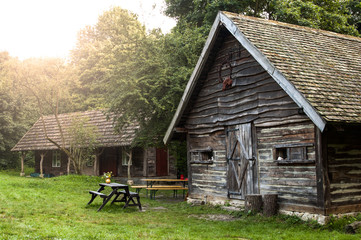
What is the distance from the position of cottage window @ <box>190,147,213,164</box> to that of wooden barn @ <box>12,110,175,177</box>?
845 centimetres

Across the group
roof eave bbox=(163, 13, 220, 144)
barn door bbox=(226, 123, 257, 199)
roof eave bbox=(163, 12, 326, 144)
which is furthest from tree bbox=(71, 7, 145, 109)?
barn door bbox=(226, 123, 257, 199)

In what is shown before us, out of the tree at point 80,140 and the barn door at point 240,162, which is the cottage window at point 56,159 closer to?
the tree at point 80,140

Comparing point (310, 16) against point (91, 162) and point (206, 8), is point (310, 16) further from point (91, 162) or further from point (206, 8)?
point (91, 162)

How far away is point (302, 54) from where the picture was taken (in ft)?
41.7

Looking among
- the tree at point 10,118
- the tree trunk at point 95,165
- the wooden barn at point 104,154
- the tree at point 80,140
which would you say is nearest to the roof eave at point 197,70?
the wooden barn at point 104,154

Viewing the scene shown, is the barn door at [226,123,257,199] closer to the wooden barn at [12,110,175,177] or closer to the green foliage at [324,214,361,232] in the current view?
the green foliage at [324,214,361,232]

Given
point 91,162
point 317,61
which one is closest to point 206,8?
point 91,162

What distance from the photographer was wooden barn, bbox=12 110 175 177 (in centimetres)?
2642

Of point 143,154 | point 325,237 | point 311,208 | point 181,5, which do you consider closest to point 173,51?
point 143,154

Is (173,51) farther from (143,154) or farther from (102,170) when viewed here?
(102,170)

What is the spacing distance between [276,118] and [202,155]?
13.8 feet

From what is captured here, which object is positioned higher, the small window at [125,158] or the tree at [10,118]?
the tree at [10,118]

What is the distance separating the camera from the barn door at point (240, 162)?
511 inches

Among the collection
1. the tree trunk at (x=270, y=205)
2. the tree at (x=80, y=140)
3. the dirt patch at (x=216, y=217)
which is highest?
the tree at (x=80, y=140)
